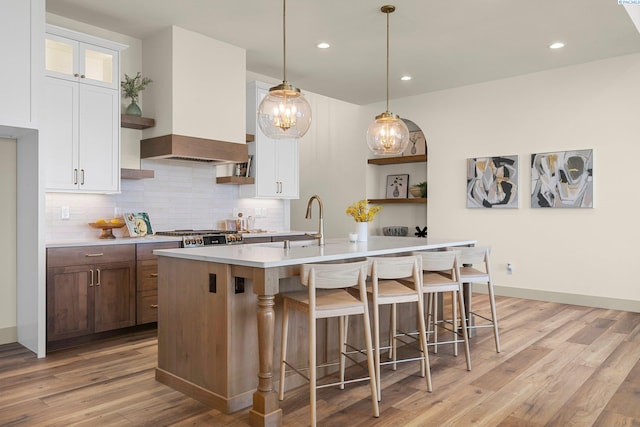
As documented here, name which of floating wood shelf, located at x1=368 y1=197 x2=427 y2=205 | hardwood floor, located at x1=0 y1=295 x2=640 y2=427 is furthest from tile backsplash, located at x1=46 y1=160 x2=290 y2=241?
floating wood shelf, located at x1=368 y1=197 x2=427 y2=205

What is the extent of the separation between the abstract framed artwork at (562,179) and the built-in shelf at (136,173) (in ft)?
14.8

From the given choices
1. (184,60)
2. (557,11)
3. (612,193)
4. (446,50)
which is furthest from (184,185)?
(612,193)

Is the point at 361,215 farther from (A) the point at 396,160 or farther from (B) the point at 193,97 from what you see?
(A) the point at 396,160

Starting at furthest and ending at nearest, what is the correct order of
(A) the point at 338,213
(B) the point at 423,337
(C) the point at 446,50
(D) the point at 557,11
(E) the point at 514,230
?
1. (A) the point at 338,213
2. (E) the point at 514,230
3. (C) the point at 446,50
4. (D) the point at 557,11
5. (B) the point at 423,337

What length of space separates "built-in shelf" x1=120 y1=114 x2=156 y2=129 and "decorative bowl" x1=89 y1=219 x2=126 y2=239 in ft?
3.23

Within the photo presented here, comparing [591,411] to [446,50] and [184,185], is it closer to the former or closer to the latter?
[446,50]

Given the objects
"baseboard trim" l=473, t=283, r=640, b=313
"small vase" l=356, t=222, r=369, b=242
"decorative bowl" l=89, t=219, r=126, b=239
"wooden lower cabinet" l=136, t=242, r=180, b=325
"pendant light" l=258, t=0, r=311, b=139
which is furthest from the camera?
"baseboard trim" l=473, t=283, r=640, b=313

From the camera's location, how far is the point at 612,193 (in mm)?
5414

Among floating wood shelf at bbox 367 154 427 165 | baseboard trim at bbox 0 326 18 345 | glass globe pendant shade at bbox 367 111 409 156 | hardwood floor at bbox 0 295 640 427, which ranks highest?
floating wood shelf at bbox 367 154 427 165

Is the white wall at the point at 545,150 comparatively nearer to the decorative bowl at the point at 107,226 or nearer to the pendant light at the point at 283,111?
the pendant light at the point at 283,111

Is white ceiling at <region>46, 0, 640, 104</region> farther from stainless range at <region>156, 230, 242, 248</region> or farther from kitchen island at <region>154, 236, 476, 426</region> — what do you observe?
kitchen island at <region>154, 236, 476, 426</region>

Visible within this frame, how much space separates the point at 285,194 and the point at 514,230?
3.01 m

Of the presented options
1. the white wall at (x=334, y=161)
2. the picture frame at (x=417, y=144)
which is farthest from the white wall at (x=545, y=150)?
the white wall at (x=334, y=161)

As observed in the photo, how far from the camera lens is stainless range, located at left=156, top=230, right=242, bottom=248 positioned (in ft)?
15.0
